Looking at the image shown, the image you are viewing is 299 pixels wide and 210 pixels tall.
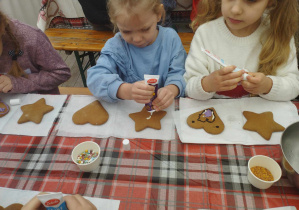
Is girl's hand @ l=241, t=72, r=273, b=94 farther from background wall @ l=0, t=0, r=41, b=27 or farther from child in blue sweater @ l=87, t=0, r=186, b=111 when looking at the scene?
background wall @ l=0, t=0, r=41, b=27

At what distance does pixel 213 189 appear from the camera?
0.82m

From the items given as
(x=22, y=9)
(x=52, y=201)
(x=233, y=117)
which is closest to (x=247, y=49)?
(x=233, y=117)

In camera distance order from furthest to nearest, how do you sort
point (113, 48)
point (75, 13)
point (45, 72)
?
point (75, 13) → point (45, 72) → point (113, 48)

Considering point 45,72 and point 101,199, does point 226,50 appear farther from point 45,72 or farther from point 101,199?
point 45,72

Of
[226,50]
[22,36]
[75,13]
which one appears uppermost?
[22,36]

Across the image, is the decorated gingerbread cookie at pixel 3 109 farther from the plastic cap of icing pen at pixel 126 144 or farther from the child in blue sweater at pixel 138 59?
the plastic cap of icing pen at pixel 126 144

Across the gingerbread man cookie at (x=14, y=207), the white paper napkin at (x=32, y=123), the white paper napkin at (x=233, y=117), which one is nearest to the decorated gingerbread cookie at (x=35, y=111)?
the white paper napkin at (x=32, y=123)

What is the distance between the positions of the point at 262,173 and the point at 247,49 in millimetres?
659

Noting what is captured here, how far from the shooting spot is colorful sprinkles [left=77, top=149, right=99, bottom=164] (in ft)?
2.95

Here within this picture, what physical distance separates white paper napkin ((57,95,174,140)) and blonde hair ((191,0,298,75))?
52 cm

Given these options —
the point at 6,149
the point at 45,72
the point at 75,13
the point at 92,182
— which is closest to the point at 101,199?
the point at 92,182

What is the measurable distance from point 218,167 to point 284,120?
15.5 inches

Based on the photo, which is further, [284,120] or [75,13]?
[75,13]

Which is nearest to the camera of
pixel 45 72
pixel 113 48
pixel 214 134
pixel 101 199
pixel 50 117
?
pixel 101 199
